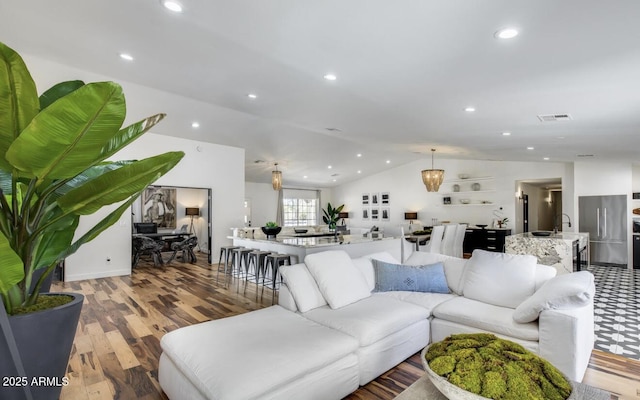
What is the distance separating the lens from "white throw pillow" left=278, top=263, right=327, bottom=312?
9.50 feet

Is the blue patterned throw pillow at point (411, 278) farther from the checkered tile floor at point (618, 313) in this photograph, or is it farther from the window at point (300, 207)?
the window at point (300, 207)

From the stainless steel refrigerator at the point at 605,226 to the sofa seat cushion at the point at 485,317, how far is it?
654cm

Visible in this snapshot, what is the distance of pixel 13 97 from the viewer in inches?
32.3

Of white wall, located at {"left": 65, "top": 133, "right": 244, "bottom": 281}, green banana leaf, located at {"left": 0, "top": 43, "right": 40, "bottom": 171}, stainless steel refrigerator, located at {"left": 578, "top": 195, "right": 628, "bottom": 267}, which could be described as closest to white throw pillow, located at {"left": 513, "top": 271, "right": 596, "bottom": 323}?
green banana leaf, located at {"left": 0, "top": 43, "right": 40, "bottom": 171}

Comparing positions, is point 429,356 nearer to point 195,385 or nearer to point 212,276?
point 195,385

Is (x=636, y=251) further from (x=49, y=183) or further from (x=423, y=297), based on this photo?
(x=49, y=183)

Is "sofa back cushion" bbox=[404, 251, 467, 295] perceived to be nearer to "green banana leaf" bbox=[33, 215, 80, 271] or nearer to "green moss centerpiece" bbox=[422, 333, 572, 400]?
"green moss centerpiece" bbox=[422, 333, 572, 400]

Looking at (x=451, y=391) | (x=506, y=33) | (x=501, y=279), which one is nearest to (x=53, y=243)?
(x=451, y=391)

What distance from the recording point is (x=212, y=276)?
21.5 feet

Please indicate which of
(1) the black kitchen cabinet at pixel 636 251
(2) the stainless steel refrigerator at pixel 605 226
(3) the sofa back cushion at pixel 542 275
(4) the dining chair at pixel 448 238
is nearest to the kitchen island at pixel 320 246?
(4) the dining chair at pixel 448 238

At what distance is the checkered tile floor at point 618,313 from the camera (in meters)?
3.27

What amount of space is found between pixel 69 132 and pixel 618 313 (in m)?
6.03

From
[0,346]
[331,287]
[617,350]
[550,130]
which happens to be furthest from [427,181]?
[0,346]

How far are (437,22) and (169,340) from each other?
2.74 metres
